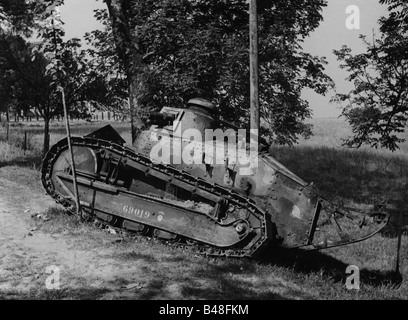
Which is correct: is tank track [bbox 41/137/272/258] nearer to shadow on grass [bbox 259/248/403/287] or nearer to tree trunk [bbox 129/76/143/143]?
shadow on grass [bbox 259/248/403/287]

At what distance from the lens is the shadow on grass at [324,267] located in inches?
326

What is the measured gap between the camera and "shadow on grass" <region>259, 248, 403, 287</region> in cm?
829

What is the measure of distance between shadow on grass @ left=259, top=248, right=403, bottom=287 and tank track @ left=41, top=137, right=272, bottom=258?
79 centimetres

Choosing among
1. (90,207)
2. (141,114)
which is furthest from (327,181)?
(90,207)

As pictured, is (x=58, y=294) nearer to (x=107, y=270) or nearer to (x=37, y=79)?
(x=107, y=270)

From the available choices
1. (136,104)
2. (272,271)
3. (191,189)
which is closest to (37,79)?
(136,104)

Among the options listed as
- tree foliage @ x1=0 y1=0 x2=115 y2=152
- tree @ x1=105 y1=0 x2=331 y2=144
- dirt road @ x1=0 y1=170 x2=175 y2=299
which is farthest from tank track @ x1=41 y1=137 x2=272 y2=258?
tree foliage @ x1=0 y1=0 x2=115 y2=152

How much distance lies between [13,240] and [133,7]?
8685 mm

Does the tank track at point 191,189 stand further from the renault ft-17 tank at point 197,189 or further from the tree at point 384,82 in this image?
the tree at point 384,82

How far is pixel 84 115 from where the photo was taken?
61.4ft

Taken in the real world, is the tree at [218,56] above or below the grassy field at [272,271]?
above

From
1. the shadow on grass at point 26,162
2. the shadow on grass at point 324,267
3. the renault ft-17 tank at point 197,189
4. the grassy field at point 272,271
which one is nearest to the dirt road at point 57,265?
the grassy field at point 272,271

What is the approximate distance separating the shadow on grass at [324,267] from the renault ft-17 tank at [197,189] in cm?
35

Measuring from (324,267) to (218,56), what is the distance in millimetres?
6583
